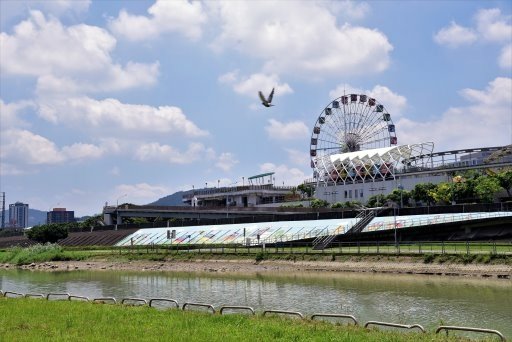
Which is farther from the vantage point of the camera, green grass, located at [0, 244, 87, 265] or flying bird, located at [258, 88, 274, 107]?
green grass, located at [0, 244, 87, 265]

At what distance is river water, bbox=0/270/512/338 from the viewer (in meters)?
30.6

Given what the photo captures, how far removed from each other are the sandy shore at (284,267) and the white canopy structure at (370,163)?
9971 centimetres

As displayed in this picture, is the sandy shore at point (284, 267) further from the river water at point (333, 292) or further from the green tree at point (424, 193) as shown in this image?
the green tree at point (424, 193)

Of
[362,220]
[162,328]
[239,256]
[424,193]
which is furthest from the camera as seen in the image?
[424,193]

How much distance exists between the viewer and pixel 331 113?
165875 millimetres

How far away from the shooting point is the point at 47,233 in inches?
4756

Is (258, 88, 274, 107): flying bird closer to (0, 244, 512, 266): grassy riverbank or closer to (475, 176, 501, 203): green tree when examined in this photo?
(0, 244, 512, 266): grassy riverbank

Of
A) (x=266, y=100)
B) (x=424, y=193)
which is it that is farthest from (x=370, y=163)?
(x=266, y=100)

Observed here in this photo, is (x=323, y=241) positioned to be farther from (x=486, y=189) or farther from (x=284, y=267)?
(x=486, y=189)

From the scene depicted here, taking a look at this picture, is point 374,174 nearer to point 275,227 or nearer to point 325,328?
point 275,227

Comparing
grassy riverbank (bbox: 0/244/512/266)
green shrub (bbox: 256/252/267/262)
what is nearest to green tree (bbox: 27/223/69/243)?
grassy riverbank (bbox: 0/244/512/266)

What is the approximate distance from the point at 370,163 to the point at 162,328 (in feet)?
497

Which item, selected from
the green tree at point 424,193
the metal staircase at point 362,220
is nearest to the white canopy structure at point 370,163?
the green tree at point 424,193

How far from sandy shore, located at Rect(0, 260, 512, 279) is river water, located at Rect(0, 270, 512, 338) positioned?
1984 mm
